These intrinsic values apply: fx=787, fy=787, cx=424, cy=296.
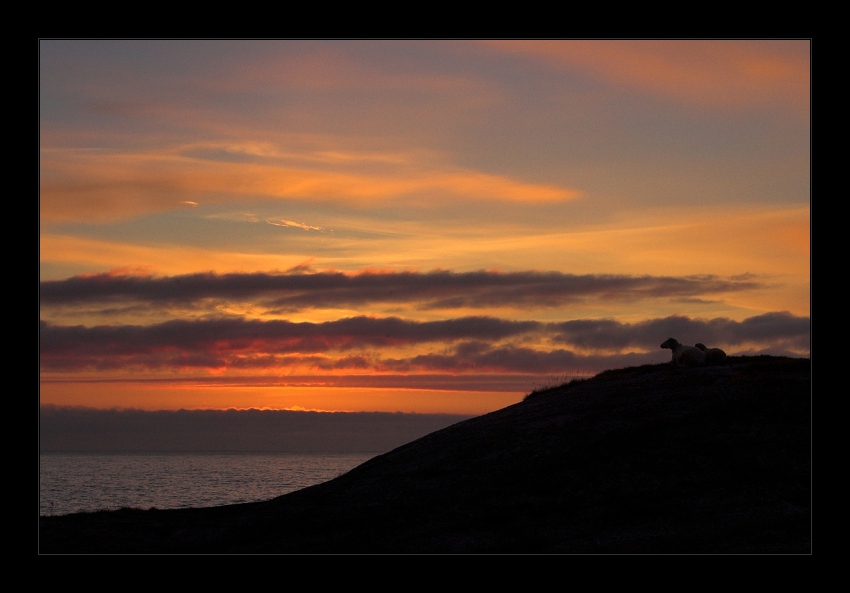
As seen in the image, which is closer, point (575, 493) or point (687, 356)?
point (575, 493)

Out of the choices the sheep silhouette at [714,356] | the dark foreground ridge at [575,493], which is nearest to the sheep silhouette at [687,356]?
the sheep silhouette at [714,356]

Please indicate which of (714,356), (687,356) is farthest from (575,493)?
(714,356)

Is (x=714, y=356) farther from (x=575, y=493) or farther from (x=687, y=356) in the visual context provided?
(x=575, y=493)

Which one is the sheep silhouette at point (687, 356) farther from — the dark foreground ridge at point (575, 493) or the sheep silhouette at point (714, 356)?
the dark foreground ridge at point (575, 493)

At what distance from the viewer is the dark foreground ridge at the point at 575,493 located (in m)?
24.7

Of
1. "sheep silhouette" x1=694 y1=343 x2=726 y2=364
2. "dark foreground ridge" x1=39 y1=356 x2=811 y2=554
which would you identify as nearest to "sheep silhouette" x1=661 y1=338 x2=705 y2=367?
"sheep silhouette" x1=694 y1=343 x2=726 y2=364

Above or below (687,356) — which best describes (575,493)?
below

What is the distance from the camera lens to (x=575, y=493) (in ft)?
90.4

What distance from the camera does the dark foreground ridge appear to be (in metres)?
24.7

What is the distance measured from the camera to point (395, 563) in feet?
65.4
